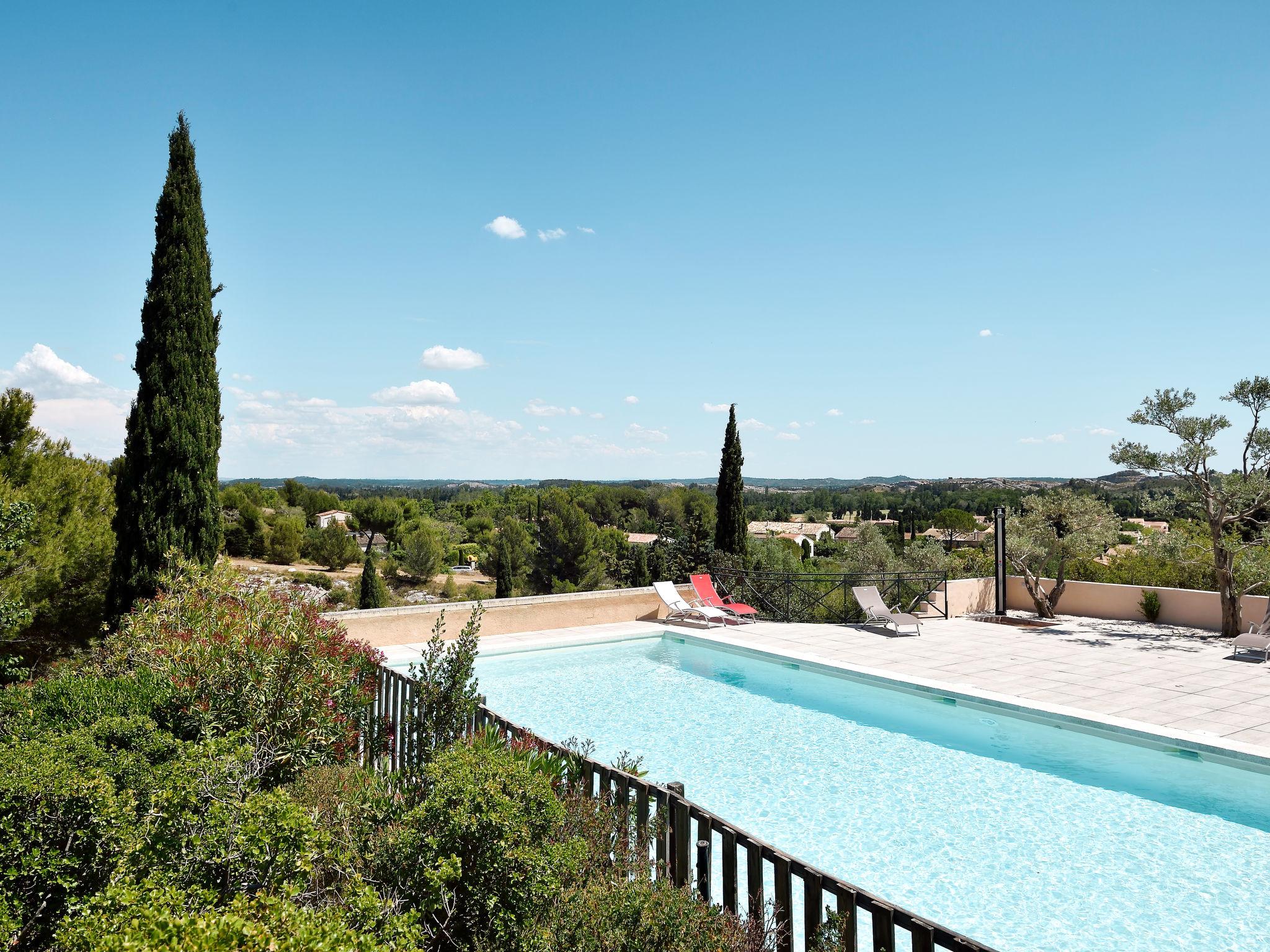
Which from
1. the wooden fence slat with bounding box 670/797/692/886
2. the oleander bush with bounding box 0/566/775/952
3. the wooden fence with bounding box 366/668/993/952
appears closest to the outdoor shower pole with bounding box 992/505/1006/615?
the wooden fence with bounding box 366/668/993/952

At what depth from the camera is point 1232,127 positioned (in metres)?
10.8

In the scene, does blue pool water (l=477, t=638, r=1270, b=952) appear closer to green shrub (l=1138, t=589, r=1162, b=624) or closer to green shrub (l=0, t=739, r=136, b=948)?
green shrub (l=0, t=739, r=136, b=948)

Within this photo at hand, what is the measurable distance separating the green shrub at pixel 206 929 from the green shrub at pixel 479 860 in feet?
1.81

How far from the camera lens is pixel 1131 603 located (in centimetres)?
1290

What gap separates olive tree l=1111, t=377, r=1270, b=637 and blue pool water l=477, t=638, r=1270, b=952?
624 centimetres

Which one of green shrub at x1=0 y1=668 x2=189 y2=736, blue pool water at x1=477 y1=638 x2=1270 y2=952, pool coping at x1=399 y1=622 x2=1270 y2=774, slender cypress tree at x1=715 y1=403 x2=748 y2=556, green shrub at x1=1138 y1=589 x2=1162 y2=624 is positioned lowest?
blue pool water at x1=477 y1=638 x2=1270 y2=952

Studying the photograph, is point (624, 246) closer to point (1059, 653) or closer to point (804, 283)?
point (804, 283)

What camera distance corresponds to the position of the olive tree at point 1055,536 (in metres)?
12.8

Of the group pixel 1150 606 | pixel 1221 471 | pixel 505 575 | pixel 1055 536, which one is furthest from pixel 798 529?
pixel 1221 471

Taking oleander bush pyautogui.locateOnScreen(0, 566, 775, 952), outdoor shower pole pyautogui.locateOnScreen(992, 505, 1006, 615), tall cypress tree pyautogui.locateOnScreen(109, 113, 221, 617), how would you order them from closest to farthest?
oleander bush pyautogui.locateOnScreen(0, 566, 775, 952)
tall cypress tree pyautogui.locateOnScreen(109, 113, 221, 617)
outdoor shower pole pyautogui.locateOnScreen(992, 505, 1006, 615)

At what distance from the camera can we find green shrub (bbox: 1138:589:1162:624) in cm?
1253

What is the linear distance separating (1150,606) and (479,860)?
45.9 ft

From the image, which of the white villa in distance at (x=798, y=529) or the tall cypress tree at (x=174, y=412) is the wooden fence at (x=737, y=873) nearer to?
the tall cypress tree at (x=174, y=412)

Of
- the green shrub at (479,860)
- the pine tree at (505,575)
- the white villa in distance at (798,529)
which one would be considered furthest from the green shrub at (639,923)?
the white villa in distance at (798,529)
